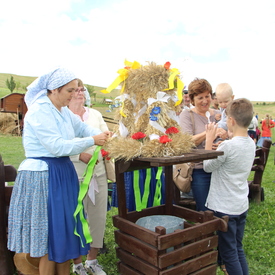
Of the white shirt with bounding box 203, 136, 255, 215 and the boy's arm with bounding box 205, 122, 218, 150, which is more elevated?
the boy's arm with bounding box 205, 122, 218, 150

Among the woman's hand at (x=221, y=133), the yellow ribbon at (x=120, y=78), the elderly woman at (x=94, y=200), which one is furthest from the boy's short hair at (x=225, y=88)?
the yellow ribbon at (x=120, y=78)

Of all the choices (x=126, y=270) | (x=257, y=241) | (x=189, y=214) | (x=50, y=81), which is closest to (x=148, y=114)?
(x=50, y=81)

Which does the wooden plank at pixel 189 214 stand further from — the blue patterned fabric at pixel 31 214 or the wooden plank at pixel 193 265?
the blue patterned fabric at pixel 31 214

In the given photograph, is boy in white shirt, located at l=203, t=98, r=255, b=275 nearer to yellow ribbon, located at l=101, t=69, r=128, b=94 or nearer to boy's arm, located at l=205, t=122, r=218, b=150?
boy's arm, located at l=205, t=122, r=218, b=150

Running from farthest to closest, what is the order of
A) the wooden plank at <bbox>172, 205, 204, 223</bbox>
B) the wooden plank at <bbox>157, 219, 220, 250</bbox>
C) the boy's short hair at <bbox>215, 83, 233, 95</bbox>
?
1. the boy's short hair at <bbox>215, 83, 233, 95</bbox>
2. the wooden plank at <bbox>172, 205, 204, 223</bbox>
3. the wooden plank at <bbox>157, 219, 220, 250</bbox>

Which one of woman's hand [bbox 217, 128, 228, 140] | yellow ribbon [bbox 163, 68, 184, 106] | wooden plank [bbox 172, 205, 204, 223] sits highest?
yellow ribbon [bbox 163, 68, 184, 106]

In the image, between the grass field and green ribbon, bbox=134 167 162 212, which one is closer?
green ribbon, bbox=134 167 162 212

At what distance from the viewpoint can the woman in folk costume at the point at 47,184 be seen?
2.20m

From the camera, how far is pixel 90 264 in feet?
10.00

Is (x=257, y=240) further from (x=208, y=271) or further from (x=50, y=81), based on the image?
(x=50, y=81)

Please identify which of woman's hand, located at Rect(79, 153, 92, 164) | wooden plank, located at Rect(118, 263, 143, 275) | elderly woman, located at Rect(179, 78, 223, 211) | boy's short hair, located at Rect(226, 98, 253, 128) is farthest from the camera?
elderly woman, located at Rect(179, 78, 223, 211)

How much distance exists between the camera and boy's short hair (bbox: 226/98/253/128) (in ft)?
8.22

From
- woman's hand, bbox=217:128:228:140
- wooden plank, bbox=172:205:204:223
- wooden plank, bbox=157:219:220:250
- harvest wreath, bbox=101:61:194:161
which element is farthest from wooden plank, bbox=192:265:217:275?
woman's hand, bbox=217:128:228:140

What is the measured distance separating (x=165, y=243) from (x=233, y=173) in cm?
90
